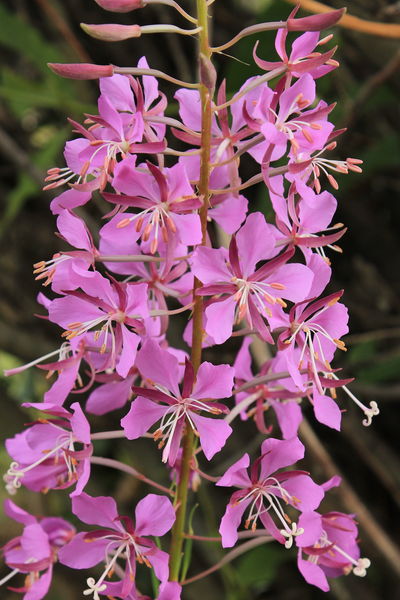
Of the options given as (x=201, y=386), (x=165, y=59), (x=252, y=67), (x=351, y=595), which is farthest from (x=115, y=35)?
(x=351, y=595)

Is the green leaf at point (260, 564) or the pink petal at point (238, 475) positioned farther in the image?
the green leaf at point (260, 564)

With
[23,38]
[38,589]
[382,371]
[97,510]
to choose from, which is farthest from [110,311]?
[23,38]

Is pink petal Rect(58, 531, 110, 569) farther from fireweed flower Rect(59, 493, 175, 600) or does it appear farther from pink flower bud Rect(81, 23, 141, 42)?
pink flower bud Rect(81, 23, 141, 42)

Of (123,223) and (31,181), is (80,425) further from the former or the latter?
(31,181)

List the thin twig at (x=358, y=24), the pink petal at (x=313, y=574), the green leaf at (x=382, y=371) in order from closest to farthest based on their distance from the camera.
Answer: the pink petal at (x=313, y=574)
the thin twig at (x=358, y=24)
the green leaf at (x=382, y=371)

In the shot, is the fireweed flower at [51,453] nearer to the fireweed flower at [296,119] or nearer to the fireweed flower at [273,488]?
the fireweed flower at [273,488]

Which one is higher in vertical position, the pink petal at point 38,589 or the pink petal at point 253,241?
the pink petal at point 253,241

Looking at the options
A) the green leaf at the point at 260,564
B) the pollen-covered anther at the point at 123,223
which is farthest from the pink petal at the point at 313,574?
the green leaf at the point at 260,564
